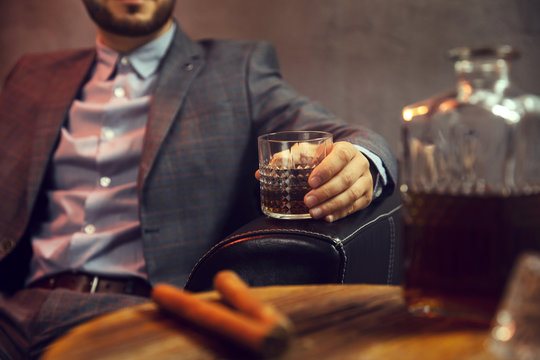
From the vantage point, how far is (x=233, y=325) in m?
0.58

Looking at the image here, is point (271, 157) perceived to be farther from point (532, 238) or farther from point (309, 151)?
point (532, 238)

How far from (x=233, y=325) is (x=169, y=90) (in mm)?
1205

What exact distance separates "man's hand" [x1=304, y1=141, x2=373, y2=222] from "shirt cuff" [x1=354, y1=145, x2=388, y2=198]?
8 cm

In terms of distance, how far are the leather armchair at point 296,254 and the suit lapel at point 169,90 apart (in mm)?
500

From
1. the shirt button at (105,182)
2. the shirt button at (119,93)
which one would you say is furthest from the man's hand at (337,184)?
the shirt button at (119,93)

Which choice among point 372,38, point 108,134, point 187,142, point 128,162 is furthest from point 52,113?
point 372,38

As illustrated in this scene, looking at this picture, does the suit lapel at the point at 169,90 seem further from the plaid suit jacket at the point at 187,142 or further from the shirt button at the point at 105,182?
the shirt button at the point at 105,182

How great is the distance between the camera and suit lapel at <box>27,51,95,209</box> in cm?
166

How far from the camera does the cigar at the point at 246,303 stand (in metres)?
0.58

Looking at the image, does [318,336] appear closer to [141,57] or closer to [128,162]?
[128,162]

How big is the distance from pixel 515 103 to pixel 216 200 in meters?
1.04

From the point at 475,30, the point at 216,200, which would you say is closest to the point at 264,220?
the point at 216,200

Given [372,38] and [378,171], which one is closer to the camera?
[378,171]

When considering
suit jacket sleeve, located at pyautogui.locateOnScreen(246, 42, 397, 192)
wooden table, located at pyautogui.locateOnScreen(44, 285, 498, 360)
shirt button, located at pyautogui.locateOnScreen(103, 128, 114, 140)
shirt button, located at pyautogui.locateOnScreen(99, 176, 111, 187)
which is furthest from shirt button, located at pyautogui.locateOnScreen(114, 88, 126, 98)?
wooden table, located at pyautogui.locateOnScreen(44, 285, 498, 360)
